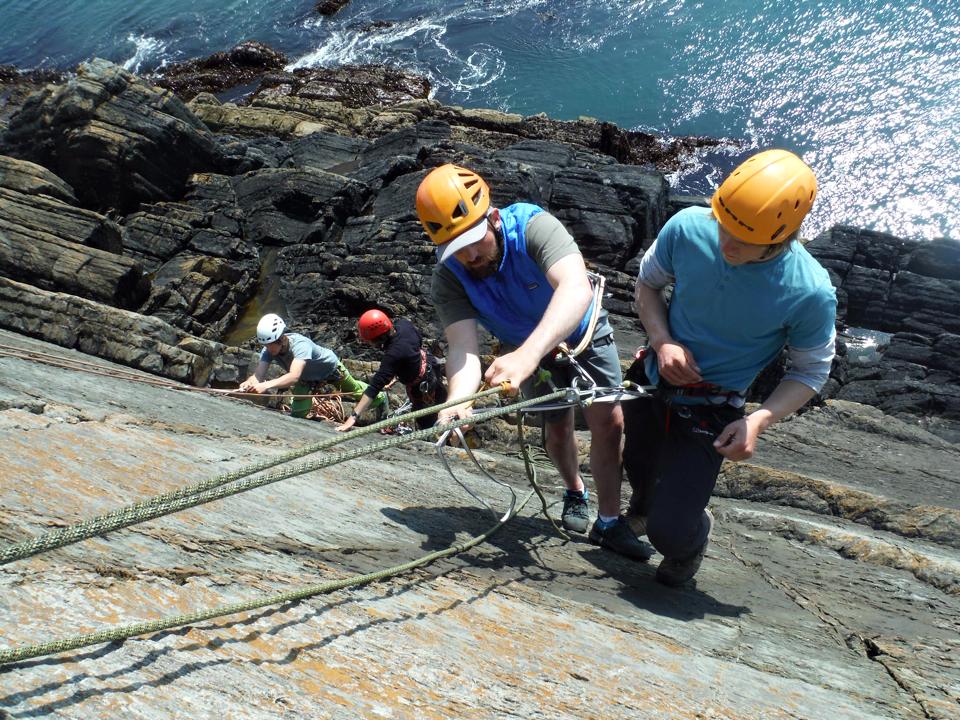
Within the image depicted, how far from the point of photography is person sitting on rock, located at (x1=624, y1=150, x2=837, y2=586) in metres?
3.43

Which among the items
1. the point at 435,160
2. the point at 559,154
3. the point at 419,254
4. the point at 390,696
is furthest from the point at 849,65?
the point at 390,696

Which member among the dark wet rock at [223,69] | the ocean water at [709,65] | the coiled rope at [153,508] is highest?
the ocean water at [709,65]

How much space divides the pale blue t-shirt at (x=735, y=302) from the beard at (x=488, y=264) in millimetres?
785

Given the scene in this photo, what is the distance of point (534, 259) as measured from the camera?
13.0 feet

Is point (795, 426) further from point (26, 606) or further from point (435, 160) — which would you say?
point (435, 160)

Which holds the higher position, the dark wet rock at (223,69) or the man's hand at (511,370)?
the dark wet rock at (223,69)

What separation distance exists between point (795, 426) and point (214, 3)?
44.9 m

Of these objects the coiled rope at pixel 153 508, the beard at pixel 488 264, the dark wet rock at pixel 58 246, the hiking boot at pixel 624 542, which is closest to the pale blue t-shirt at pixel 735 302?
the beard at pixel 488 264

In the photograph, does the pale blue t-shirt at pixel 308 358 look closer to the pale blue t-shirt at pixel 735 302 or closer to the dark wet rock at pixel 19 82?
the pale blue t-shirt at pixel 735 302

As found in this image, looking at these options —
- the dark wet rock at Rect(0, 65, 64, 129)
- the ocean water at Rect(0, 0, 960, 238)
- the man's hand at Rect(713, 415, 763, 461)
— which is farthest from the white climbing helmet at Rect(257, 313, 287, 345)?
the dark wet rock at Rect(0, 65, 64, 129)

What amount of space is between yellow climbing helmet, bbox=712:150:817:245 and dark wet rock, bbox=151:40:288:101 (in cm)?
3579

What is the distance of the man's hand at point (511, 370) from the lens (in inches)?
131

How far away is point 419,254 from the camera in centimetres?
1460

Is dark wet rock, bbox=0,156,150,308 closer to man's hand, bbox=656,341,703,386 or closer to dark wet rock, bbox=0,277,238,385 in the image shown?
dark wet rock, bbox=0,277,238,385
